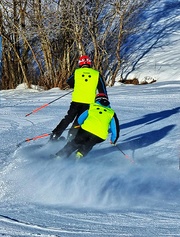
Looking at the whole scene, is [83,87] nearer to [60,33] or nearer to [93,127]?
[93,127]

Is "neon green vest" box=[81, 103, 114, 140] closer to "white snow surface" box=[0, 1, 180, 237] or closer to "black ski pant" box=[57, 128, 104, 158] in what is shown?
"black ski pant" box=[57, 128, 104, 158]

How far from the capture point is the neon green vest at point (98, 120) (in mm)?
7473

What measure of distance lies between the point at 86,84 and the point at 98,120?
49.7 inches

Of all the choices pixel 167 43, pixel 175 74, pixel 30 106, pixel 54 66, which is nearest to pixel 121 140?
pixel 30 106

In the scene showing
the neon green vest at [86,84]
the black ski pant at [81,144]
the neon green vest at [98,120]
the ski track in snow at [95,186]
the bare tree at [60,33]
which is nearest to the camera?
the ski track in snow at [95,186]

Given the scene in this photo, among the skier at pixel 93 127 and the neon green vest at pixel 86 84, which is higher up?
the neon green vest at pixel 86 84

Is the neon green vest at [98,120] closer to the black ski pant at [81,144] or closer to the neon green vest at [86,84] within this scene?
the black ski pant at [81,144]

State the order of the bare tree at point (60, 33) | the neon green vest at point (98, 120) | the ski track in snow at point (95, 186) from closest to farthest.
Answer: the ski track in snow at point (95, 186), the neon green vest at point (98, 120), the bare tree at point (60, 33)

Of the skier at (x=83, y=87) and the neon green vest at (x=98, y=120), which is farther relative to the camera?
the skier at (x=83, y=87)

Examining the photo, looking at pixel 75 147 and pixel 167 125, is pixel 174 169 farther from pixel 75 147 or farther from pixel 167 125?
pixel 167 125

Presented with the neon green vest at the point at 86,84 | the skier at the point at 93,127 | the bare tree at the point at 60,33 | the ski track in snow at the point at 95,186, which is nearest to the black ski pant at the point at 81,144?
the skier at the point at 93,127

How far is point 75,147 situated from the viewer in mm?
7602

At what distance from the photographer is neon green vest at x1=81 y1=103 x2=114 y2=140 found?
747cm

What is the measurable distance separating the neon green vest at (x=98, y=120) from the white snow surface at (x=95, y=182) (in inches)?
19.5
